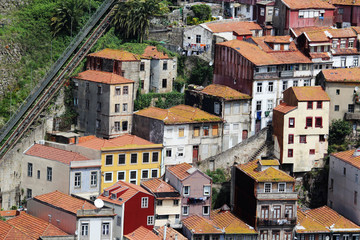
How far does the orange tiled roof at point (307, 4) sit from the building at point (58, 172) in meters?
34.1

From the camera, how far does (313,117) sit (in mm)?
120438

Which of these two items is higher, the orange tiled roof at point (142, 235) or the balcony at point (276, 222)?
the balcony at point (276, 222)

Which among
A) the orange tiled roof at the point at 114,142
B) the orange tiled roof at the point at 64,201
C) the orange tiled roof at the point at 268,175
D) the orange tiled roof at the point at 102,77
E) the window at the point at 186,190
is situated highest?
the orange tiled roof at the point at 102,77

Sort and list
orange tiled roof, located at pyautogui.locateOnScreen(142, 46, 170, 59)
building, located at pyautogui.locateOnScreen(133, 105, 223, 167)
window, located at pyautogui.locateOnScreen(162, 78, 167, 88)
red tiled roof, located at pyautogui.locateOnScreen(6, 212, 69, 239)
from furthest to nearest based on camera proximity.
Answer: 1. window, located at pyautogui.locateOnScreen(162, 78, 167, 88)
2. orange tiled roof, located at pyautogui.locateOnScreen(142, 46, 170, 59)
3. building, located at pyautogui.locateOnScreen(133, 105, 223, 167)
4. red tiled roof, located at pyautogui.locateOnScreen(6, 212, 69, 239)

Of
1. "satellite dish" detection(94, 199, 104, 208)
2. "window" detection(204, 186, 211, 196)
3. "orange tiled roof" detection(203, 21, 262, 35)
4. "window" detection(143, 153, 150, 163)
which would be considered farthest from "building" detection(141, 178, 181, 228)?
"orange tiled roof" detection(203, 21, 262, 35)

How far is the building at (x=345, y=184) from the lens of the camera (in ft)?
383

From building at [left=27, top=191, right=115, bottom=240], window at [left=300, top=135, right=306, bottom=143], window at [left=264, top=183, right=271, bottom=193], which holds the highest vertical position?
window at [left=300, top=135, right=306, bottom=143]

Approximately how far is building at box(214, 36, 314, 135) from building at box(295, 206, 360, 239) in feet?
41.3

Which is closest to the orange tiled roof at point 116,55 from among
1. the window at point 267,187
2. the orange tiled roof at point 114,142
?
the orange tiled roof at point 114,142

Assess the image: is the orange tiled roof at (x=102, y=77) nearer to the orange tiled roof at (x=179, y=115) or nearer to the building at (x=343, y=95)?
the orange tiled roof at (x=179, y=115)

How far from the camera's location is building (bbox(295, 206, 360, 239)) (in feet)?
378

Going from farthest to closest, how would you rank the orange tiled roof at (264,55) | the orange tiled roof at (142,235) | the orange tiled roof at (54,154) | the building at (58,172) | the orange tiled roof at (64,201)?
1. the orange tiled roof at (264,55)
2. the orange tiled roof at (54,154)
3. the building at (58,172)
4. the orange tiled roof at (142,235)
5. the orange tiled roof at (64,201)

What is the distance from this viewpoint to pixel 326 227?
115 metres

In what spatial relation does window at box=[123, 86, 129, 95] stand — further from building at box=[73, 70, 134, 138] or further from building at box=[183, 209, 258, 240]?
building at box=[183, 209, 258, 240]
